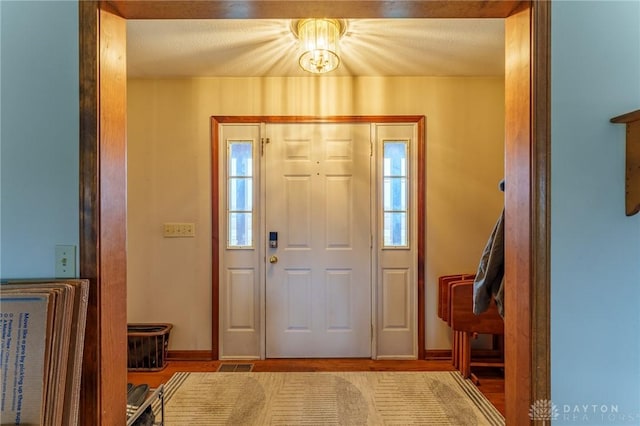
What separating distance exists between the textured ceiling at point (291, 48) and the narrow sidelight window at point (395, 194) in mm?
652

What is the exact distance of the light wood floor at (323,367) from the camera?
240cm

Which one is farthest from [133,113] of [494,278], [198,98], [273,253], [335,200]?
[494,278]

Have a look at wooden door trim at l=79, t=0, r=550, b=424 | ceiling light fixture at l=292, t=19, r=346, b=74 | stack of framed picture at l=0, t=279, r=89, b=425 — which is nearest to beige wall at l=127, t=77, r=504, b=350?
ceiling light fixture at l=292, t=19, r=346, b=74

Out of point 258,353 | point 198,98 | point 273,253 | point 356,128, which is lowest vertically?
point 258,353

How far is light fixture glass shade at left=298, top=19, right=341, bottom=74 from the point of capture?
6.10ft

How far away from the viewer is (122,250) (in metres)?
1.14

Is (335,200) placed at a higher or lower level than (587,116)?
lower

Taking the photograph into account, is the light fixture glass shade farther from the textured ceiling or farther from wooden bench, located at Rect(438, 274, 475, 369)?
wooden bench, located at Rect(438, 274, 475, 369)

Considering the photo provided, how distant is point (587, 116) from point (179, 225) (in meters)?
2.69

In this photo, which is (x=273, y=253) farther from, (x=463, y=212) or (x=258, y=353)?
(x=463, y=212)

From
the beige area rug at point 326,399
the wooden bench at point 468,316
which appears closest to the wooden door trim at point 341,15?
the beige area rug at point 326,399

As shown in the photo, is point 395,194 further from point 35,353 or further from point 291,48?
point 35,353

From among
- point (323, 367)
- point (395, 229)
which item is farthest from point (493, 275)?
point (323, 367)

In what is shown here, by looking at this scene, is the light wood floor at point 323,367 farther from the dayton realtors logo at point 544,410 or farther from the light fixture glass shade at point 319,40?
the light fixture glass shade at point 319,40
